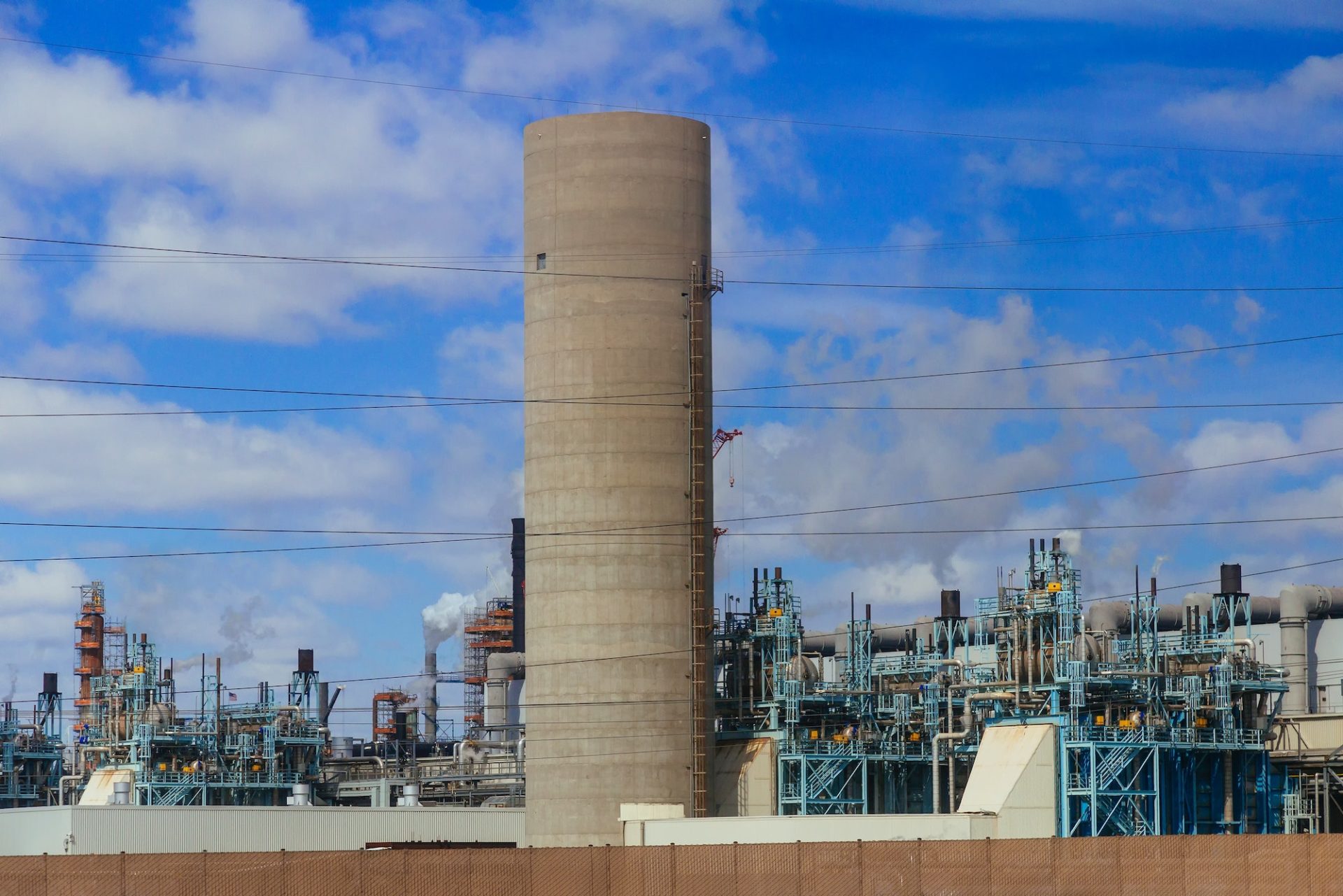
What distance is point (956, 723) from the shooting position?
231 ft

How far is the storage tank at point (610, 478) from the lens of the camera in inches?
2324

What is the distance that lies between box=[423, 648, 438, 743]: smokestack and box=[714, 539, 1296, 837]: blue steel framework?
42412 millimetres

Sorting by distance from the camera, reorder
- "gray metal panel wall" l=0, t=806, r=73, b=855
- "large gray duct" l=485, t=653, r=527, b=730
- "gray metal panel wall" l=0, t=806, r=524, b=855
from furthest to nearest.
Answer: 1. "large gray duct" l=485, t=653, r=527, b=730
2. "gray metal panel wall" l=0, t=806, r=524, b=855
3. "gray metal panel wall" l=0, t=806, r=73, b=855

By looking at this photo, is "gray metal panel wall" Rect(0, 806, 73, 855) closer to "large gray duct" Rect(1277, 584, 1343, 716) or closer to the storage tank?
the storage tank

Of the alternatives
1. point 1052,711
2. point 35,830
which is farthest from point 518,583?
point 1052,711

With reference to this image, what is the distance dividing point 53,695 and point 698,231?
68.0 meters

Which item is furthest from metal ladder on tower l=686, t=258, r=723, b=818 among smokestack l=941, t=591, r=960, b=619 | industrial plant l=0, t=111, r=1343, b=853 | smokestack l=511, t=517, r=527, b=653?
smokestack l=511, t=517, r=527, b=653

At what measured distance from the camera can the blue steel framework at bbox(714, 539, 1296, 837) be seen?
191 feet

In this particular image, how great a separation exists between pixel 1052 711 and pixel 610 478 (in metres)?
16.9

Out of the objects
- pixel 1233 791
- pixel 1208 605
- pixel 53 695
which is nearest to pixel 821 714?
pixel 1233 791

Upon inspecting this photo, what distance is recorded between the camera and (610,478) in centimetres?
5969

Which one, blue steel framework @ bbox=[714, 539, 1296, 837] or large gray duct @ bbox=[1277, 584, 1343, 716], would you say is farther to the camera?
large gray duct @ bbox=[1277, 584, 1343, 716]

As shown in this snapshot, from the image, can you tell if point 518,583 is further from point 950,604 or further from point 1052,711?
point 1052,711

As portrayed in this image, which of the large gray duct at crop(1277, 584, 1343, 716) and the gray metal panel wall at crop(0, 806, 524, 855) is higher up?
the large gray duct at crop(1277, 584, 1343, 716)
